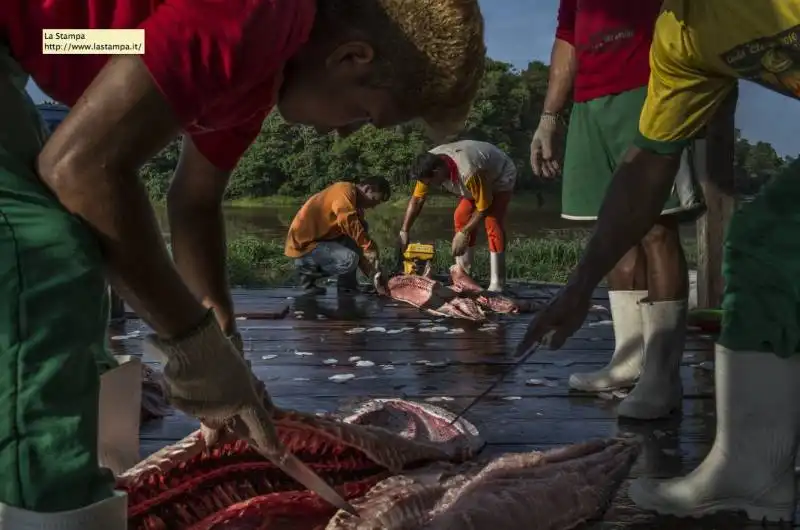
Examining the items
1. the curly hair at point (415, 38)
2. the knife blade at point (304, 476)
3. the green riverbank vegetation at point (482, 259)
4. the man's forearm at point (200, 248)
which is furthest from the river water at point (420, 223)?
the curly hair at point (415, 38)

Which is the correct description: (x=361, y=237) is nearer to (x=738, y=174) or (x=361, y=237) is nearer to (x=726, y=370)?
(x=738, y=174)

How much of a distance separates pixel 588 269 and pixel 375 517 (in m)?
0.68

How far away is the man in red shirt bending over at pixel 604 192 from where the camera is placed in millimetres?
2639

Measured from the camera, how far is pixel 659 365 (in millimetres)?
2578

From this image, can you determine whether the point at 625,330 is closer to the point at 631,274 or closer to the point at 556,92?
the point at 631,274

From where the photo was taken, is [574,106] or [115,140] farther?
[574,106]

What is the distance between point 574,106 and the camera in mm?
3018

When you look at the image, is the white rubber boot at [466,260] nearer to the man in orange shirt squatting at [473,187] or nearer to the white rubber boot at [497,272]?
the man in orange shirt squatting at [473,187]

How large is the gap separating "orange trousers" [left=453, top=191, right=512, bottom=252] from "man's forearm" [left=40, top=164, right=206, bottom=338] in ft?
17.4

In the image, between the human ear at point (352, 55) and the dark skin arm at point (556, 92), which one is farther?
the dark skin arm at point (556, 92)

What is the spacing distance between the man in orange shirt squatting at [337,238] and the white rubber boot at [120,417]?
437 centimetres

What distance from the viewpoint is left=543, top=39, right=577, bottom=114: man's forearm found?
3355 mm

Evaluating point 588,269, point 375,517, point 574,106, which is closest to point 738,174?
point 574,106

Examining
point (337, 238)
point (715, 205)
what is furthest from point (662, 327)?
point (337, 238)
